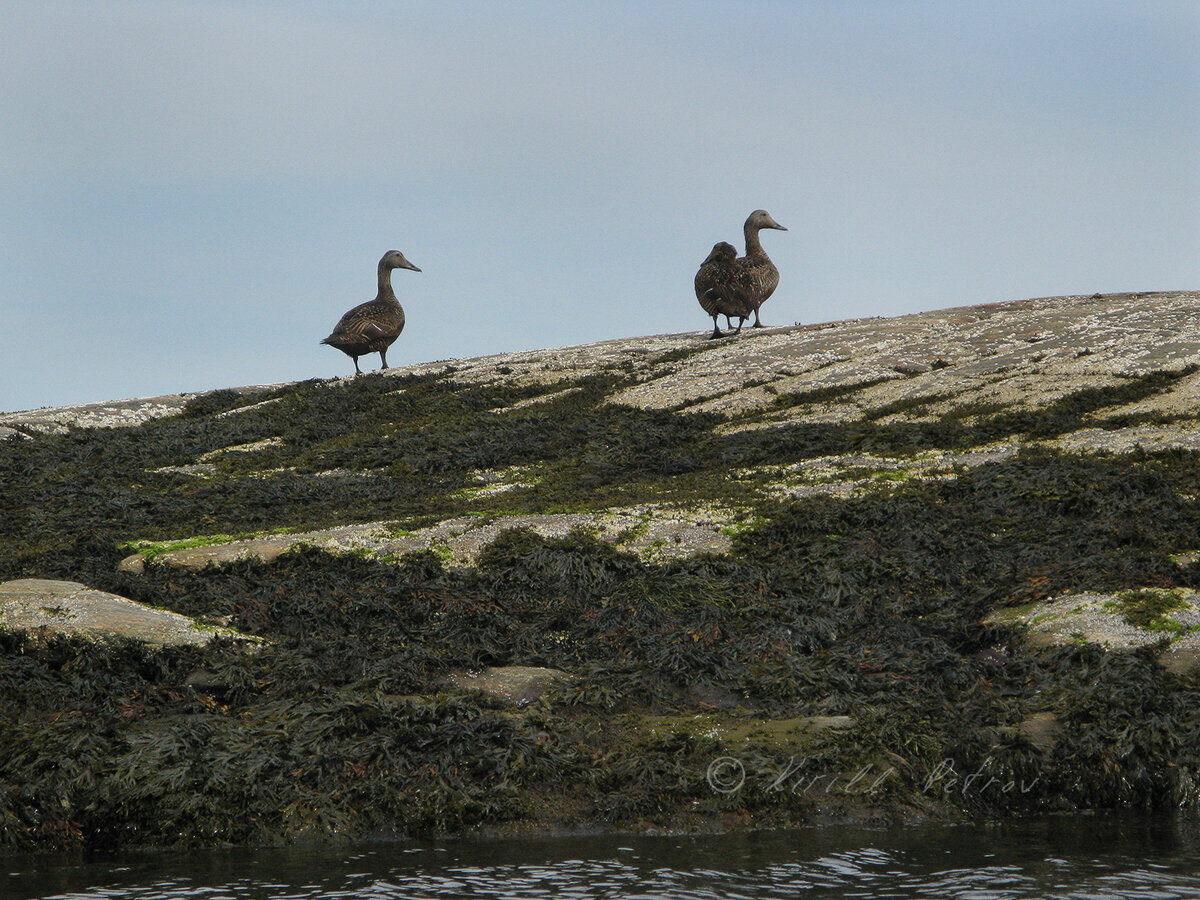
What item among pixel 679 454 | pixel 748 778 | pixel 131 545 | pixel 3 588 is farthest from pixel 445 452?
pixel 748 778

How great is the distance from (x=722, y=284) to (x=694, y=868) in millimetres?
18989

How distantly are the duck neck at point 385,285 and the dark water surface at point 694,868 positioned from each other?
68.8ft

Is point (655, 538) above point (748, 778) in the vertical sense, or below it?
above

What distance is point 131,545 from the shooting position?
1152 centimetres

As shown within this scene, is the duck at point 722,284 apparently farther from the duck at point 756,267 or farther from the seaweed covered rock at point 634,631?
the seaweed covered rock at point 634,631

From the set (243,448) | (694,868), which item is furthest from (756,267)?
(694,868)

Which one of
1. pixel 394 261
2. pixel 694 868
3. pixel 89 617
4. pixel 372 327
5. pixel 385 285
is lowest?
pixel 694 868

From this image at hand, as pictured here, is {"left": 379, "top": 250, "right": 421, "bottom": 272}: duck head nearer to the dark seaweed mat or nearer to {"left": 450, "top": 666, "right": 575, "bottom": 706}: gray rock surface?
the dark seaweed mat

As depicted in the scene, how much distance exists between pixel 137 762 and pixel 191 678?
1.26m

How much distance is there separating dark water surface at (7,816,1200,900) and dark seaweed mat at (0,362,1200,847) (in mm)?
330

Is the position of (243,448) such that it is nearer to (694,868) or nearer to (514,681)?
(514,681)

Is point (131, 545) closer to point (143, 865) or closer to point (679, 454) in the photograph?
point (143, 865)

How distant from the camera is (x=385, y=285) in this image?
2664 cm

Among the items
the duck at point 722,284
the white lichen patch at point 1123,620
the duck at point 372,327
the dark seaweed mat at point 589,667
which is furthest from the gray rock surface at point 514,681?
the duck at point 372,327
